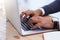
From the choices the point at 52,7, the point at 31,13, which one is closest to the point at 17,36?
the point at 31,13

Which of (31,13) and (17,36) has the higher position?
(31,13)

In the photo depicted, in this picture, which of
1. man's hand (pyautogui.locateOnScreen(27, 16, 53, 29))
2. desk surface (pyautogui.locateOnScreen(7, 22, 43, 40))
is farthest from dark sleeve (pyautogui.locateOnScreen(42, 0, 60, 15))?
desk surface (pyautogui.locateOnScreen(7, 22, 43, 40))

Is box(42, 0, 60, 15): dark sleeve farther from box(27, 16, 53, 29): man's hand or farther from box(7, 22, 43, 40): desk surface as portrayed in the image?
box(7, 22, 43, 40): desk surface

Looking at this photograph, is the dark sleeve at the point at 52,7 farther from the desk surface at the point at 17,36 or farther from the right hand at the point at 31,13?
the desk surface at the point at 17,36

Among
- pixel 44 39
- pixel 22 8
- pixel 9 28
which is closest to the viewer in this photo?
pixel 44 39

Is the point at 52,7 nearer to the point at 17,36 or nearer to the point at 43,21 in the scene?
the point at 43,21

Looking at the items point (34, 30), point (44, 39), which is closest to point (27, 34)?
point (34, 30)

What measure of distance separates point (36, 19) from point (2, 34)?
0.23m

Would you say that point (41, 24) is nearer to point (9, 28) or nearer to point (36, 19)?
point (36, 19)

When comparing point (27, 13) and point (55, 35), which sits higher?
point (27, 13)

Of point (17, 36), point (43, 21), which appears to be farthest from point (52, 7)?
point (17, 36)

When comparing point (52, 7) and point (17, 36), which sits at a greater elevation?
point (52, 7)

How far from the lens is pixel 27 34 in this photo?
0.76 metres

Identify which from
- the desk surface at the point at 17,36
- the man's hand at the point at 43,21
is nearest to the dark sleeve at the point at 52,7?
the man's hand at the point at 43,21
